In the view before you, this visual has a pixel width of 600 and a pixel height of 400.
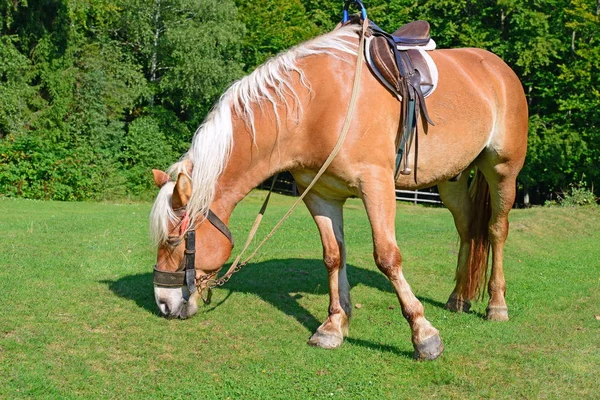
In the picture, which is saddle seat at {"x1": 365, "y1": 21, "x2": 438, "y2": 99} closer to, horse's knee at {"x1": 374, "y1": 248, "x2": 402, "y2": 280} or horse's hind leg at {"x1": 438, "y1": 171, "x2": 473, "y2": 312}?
horse's knee at {"x1": 374, "y1": 248, "x2": 402, "y2": 280}

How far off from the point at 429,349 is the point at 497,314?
1836 mm

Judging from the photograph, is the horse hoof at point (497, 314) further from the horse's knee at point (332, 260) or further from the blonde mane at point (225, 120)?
the blonde mane at point (225, 120)

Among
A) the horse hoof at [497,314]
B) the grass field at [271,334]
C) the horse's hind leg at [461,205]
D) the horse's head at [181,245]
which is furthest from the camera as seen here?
the horse's hind leg at [461,205]

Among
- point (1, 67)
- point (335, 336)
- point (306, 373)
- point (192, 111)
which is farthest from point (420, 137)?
point (192, 111)

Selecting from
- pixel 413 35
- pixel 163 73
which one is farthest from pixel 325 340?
pixel 163 73

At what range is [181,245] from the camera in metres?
5.21

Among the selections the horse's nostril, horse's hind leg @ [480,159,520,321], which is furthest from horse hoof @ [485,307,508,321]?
the horse's nostril

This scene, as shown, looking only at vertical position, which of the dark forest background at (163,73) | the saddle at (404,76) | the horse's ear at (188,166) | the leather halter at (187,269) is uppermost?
the saddle at (404,76)

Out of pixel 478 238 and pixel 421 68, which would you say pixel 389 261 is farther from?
pixel 478 238

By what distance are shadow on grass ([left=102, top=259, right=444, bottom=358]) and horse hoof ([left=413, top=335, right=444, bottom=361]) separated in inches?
8.1

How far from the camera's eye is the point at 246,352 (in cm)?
530

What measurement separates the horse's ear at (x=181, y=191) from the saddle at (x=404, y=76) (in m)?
1.86

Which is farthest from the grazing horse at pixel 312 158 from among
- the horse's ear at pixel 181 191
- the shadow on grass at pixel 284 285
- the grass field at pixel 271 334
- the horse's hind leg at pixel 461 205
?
the horse's hind leg at pixel 461 205

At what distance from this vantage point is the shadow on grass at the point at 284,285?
641cm
